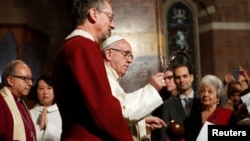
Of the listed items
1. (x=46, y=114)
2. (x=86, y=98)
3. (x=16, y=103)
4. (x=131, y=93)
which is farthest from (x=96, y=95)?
(x=46, y=114)

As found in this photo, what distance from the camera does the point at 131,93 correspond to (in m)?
2.70

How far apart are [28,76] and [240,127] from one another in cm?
201

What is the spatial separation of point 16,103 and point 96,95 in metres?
1.97

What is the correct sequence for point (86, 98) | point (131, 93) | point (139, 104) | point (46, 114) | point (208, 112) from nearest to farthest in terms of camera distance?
point (86, 98) < point (139, 104) < point (131, 93) < point (208, 112) < point (46, 114)

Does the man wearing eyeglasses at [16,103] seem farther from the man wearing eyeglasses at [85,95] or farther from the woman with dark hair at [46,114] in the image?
the man wearing eyeglasses at [85,95]

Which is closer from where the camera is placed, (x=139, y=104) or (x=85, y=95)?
(x=85, y=95)

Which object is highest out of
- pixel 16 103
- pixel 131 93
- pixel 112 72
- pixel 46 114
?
pixel 112 72

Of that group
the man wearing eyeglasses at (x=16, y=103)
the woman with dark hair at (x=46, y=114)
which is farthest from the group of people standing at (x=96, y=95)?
the woman with dark hair at (x=46, y=114)

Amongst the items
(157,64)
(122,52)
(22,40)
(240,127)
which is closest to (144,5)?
(157,64)

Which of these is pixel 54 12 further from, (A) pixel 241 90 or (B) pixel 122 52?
A: (B) pixel 122 52

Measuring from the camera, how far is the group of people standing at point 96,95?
216cm

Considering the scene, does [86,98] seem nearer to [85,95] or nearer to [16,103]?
[85,95]

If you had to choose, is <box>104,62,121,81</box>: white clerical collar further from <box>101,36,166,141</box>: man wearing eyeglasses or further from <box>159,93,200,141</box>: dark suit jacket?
<box>159,93,200,141</box>: dark suit jacket

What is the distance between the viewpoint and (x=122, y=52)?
2943mm
